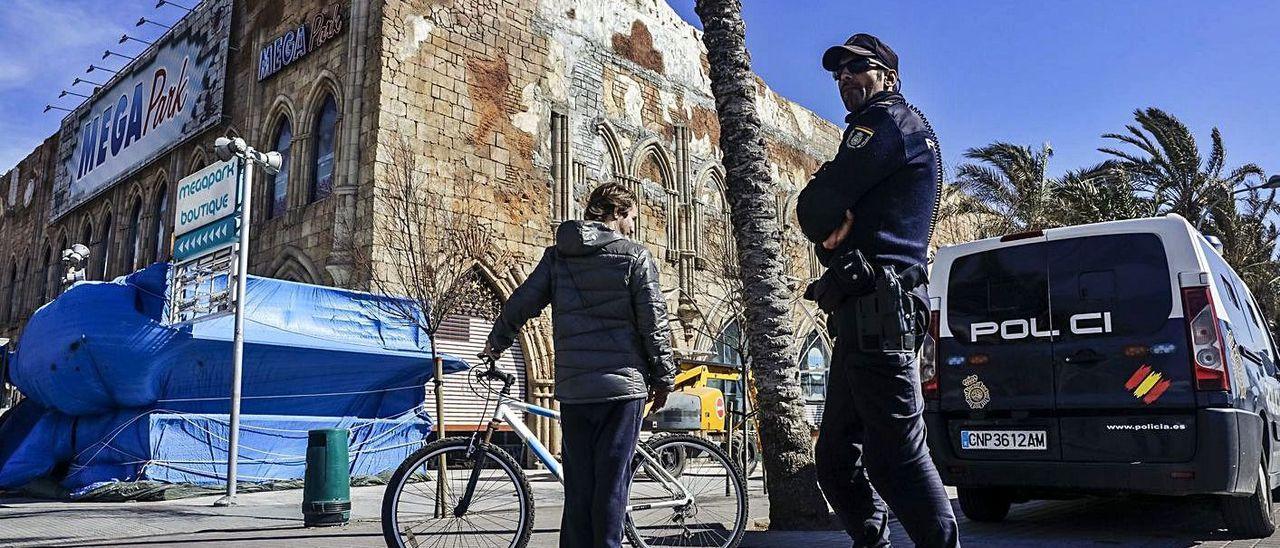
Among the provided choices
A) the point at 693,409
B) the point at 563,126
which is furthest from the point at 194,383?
the point at 563,126

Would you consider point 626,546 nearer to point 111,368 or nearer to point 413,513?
point 413,513

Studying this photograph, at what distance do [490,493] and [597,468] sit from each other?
102 centimetres

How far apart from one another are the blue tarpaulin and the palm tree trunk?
7079 millimetres

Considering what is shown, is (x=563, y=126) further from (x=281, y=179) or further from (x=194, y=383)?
(x=194, y=383)

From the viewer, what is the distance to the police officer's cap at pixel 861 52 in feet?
10.4

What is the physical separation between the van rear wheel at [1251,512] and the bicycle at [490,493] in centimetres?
277

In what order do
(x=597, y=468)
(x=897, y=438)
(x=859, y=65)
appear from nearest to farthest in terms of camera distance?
(x=897, y=438) → (x=859, y=65) → (x=597, y=468)

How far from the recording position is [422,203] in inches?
650

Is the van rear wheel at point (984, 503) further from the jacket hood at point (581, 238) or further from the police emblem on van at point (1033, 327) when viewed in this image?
the jacket hood at point (581, 238)

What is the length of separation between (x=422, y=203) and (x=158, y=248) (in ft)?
31.5

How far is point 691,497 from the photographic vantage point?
489 centimetres

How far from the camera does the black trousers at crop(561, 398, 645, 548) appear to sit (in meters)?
3.67

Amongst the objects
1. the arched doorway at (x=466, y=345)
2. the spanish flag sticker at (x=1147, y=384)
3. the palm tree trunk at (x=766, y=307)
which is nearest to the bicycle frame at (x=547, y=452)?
the palm tree trunk at (x=766, y=307)

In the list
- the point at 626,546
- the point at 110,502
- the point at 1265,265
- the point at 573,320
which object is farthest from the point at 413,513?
the point at 1265,265
